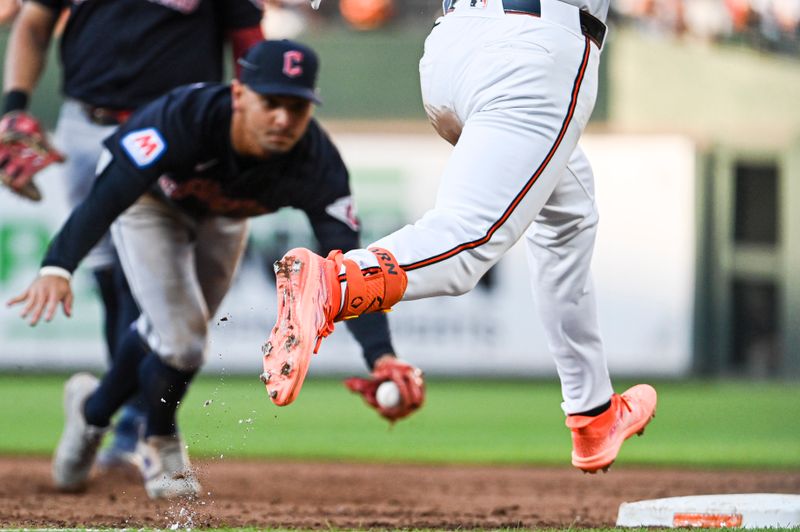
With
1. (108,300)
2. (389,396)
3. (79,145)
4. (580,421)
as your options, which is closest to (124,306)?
(108,300)

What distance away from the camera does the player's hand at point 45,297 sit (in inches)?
128

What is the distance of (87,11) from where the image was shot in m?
4.65

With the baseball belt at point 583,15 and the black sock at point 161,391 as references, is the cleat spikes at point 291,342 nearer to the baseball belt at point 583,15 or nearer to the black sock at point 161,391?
the baseball belt at point 583,15

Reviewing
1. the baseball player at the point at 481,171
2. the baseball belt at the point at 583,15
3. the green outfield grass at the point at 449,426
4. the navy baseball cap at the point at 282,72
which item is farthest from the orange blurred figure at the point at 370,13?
the baseball belt at the point at 583,15

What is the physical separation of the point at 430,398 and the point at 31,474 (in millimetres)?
4971

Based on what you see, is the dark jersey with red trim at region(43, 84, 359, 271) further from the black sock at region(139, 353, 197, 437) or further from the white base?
the white base

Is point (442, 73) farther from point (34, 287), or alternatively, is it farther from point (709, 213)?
point (709, 213)

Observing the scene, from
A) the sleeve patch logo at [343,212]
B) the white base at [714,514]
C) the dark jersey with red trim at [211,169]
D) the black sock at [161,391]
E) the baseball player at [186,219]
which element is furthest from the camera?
the black sock at [161,391]

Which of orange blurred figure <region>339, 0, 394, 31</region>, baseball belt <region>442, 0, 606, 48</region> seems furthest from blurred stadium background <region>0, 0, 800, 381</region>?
baseball belt <region>442, 0, 606, 48</region>

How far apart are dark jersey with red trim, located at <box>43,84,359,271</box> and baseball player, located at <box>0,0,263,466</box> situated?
25.4 inches

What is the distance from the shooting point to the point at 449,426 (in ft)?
25.3

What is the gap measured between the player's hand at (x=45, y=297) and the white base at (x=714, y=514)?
1600 millimetres

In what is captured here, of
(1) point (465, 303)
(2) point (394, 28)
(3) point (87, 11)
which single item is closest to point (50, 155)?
(3) point (87, 11)

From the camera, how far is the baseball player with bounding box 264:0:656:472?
93.8 inches
